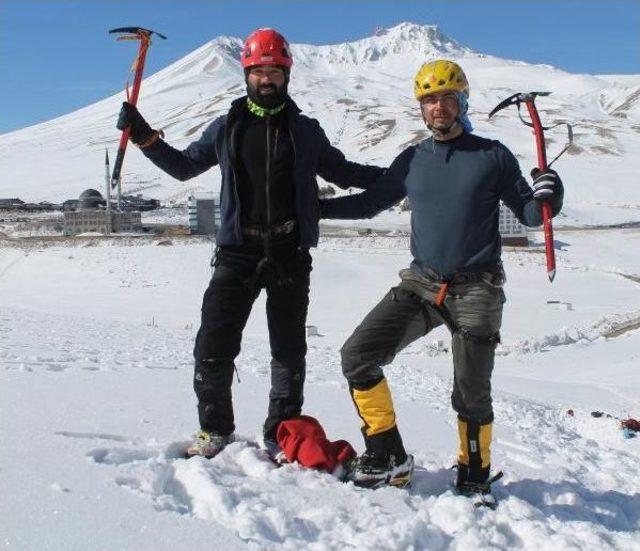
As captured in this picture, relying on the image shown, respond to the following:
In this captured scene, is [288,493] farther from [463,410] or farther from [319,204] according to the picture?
[319,204]

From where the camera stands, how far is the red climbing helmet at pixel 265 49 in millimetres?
4727

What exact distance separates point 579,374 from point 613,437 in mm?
6809

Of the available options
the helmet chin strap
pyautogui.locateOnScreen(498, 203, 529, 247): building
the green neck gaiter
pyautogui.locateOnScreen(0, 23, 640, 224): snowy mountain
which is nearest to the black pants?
the green neck gaiter

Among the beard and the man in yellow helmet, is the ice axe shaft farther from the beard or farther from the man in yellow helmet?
the beard

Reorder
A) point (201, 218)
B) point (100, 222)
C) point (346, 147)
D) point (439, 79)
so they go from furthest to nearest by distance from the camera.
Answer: point (346, 147) → point (100, 222) → point (201, 218) → point (439, 79)

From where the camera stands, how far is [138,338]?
13.6 metres

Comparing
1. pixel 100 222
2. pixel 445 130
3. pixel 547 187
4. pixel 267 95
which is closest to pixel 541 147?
pixel 547 187

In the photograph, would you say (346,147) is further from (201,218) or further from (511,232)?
(511,232)

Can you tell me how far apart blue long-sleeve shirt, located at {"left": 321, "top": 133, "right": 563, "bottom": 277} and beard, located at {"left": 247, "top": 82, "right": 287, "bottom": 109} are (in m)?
0.98

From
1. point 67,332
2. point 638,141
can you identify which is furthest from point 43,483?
point 638,141

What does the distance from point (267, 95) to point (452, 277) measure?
171 centimetres

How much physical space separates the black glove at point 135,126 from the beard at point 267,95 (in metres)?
0.79

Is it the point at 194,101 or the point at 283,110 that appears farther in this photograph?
the point at 194,101

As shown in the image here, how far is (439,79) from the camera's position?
4.55 meters
